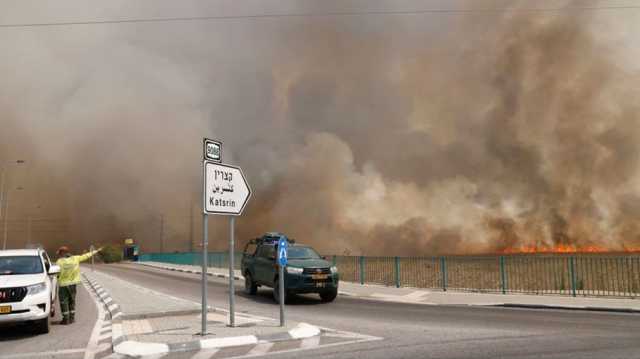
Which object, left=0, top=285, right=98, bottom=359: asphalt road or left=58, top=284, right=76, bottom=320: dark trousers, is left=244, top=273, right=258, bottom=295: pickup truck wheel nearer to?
left=0, top=285, right=98, bottom=359: asphalt road

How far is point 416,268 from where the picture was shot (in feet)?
72.6

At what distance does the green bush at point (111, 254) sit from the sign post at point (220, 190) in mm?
73321

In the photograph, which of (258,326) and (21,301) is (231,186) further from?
(21,301)

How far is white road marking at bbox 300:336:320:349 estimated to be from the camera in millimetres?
7887

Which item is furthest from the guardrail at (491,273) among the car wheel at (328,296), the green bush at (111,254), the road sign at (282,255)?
the green bush at (111,254)

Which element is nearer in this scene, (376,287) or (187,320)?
(187,320)

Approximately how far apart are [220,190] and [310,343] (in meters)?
3.12

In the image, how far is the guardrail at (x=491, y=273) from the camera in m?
17.3

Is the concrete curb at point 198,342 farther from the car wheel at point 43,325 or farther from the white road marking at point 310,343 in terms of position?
the car wheel at point 43,325

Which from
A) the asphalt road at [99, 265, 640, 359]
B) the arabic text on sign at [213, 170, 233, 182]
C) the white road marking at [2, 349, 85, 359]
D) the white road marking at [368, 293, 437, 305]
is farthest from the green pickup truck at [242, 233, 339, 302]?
the white road marking at [2, 349, 85, 359]

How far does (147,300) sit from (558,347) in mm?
11079

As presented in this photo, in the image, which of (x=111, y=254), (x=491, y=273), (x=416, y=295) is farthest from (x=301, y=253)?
(x=111, y=254)

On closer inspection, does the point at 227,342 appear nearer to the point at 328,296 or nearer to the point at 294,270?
the point at 294,270

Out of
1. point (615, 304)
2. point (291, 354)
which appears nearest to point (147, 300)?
point (291, 354)
